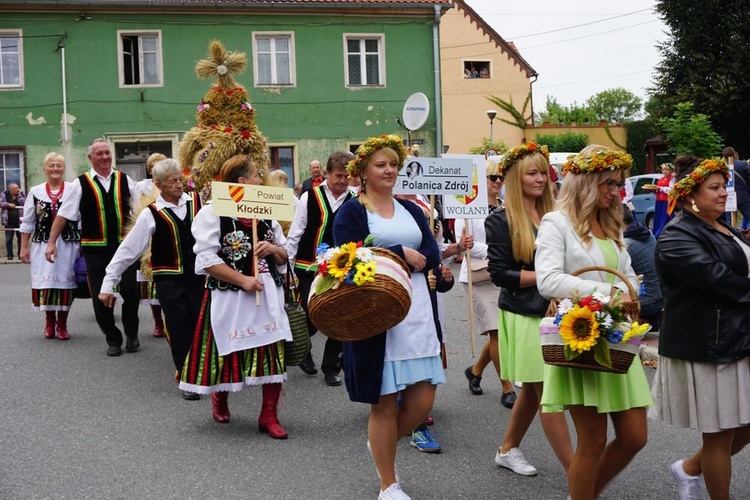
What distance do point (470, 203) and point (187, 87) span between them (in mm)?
21744

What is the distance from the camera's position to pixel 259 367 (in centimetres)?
602

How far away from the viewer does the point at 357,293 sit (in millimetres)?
4332

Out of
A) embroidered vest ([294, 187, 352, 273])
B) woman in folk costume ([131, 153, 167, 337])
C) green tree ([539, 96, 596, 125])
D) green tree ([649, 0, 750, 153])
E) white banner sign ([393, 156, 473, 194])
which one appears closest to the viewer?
white banner sign ([393, 156, 473, 194])

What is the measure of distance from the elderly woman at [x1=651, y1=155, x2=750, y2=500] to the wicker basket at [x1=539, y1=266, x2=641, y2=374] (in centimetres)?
40

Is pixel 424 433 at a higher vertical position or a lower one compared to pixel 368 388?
lower

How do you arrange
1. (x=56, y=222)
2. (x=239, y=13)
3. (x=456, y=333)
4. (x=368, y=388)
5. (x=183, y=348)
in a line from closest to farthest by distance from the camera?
(x=368, y=388) → (x=183, y=348) → (x=56, y=222) → (x=456, y=333) → (x=239, y=13)

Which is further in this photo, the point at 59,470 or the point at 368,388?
the point at 59,470

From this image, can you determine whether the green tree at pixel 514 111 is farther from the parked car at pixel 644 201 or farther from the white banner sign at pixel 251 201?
the white banner sign at pixel 251 201

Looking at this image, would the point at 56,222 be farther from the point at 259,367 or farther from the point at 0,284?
the point at 0,284

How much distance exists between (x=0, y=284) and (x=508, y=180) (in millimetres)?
13006

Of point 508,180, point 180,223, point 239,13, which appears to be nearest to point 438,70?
point 239,13

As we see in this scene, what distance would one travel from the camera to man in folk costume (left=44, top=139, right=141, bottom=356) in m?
9.01

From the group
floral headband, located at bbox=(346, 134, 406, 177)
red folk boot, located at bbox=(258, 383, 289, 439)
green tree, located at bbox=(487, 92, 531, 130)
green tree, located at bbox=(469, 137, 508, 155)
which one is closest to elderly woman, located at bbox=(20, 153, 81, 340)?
red folk boot, located at bbox=(258, 383, 289, 439)

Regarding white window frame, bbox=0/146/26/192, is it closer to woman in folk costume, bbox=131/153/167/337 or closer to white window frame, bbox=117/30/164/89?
white window frame, bbox=117/30/164/89
